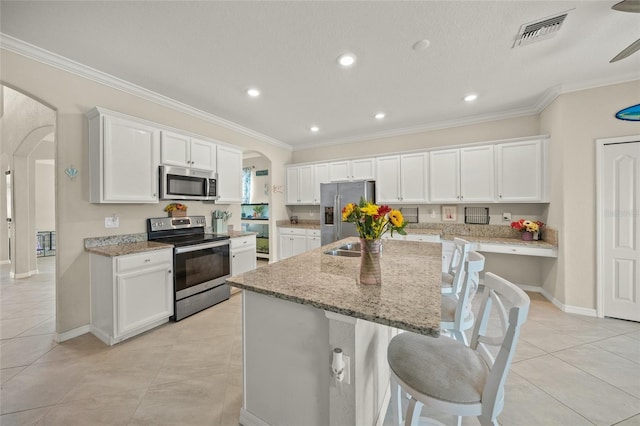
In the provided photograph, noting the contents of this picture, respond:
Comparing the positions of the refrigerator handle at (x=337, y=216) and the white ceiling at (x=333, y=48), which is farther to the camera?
the refrigerator handle at (x=337, y=216)

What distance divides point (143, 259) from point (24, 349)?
127 cm

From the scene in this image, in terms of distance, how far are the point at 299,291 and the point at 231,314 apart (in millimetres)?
2238

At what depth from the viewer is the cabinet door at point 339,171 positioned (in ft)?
16.4

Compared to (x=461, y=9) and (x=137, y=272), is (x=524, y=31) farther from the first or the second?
(x=137, y=272)

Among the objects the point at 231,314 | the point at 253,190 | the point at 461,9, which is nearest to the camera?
the point at 461,9

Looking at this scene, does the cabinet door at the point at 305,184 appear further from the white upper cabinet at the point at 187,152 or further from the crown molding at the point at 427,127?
the white upper cabinet at the point at 187,152

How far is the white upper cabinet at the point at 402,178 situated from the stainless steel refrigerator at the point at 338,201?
0.23 m

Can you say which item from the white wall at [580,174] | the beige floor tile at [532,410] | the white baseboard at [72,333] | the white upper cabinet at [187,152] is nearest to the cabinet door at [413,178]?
the white wall at [580,174]

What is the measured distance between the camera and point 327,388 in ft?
4.00

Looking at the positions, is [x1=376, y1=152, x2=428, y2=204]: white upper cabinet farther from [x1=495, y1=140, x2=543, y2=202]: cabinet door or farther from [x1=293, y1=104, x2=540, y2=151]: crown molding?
[x1=495, y1=140, x2=543, y2=202]: cabinet door

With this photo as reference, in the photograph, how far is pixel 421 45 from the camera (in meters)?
2.22

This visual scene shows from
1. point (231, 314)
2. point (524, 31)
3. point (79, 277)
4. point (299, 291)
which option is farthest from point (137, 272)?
point (524, 31)

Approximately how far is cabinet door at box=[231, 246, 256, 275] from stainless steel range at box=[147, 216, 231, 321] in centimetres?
12

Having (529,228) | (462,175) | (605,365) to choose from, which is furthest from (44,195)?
(605,365)
